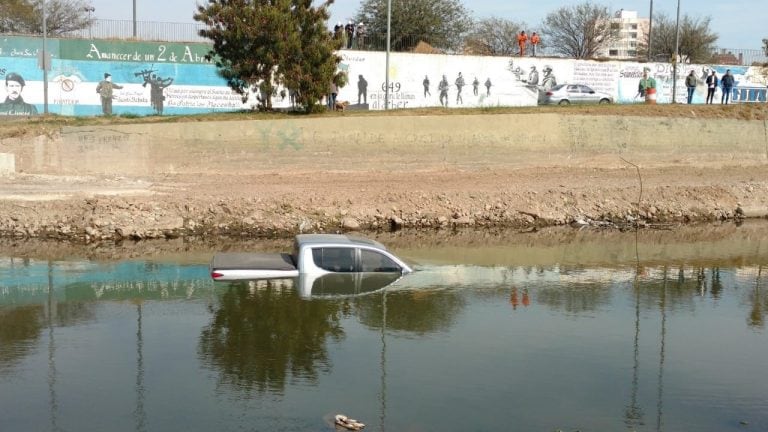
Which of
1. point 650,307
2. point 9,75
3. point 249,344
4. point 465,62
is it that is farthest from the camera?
point 465,62

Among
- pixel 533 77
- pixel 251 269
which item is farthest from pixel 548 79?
pixel 251 269

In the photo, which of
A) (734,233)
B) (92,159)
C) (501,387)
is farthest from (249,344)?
(734,233)

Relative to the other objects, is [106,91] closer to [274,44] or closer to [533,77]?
[274,44]

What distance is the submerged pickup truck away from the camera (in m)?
18.1

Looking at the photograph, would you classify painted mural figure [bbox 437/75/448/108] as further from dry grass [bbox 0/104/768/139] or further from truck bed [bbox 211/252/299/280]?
truck bed [bbox 211/252/299/280]

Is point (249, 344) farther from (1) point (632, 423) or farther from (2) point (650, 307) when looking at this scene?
(2) point (650, 307)

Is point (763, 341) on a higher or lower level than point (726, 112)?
lower

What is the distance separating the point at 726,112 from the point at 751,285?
62.9ft

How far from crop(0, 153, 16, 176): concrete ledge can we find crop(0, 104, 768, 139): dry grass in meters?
1.09

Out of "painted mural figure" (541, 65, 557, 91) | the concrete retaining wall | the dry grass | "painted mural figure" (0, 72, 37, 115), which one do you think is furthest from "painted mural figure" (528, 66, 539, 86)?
"painted mural figure" (0, 72, 37, 115)

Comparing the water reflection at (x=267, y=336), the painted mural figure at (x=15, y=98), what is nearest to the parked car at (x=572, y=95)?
the painted mural figure at (x=15, y=98)

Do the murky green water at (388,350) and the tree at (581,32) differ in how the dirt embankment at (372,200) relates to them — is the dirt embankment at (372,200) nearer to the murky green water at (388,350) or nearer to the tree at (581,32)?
the murky green water at (388,350)

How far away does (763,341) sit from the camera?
1658 cm

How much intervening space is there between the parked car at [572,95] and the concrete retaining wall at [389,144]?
1089 cm
